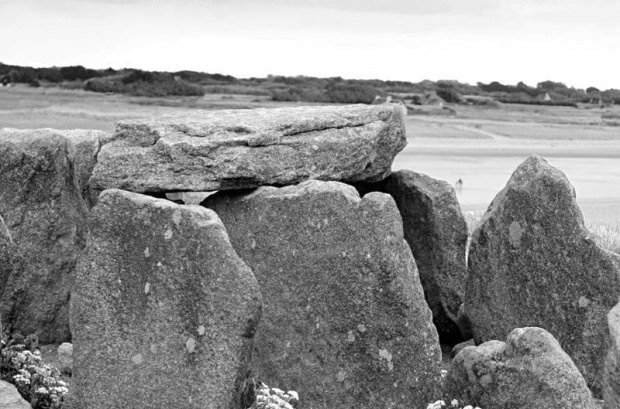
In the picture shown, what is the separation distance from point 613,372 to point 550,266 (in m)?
2.74

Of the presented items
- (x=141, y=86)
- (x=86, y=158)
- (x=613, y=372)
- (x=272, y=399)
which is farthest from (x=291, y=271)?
(x=141, y=86)

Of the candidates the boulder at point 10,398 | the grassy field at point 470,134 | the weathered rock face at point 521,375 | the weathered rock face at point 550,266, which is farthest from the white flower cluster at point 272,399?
the grassy field at point 470,134

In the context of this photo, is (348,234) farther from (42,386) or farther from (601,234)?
(601,234)

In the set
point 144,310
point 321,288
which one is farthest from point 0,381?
point 321,288

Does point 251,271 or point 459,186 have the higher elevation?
point 251,271

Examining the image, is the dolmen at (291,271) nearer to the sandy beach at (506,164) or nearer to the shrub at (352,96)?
the sandy beach at (506,164)

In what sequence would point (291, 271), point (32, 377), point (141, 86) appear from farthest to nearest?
point (141, 86), point (291, 271), point (32, 377)

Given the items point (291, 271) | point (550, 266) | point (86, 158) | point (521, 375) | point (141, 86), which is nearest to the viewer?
point (521, 375)

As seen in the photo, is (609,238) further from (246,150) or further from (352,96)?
(352,96)

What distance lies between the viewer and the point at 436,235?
44.6 feet

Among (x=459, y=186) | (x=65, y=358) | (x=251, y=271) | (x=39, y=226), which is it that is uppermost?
(x=251, y=271)

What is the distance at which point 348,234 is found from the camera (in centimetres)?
1100

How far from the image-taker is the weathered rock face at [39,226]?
41.5 ft

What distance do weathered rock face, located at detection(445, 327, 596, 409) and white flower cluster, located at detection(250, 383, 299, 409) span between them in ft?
4.69
